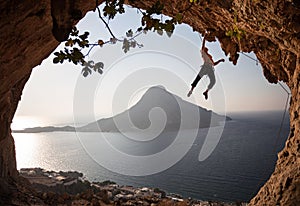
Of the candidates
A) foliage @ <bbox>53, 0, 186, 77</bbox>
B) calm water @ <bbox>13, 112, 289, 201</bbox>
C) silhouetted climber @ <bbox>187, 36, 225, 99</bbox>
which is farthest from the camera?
calm water @ <bbox>13, 112, 289, 201</bbox>

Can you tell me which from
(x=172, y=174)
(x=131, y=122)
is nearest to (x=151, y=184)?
(x=172, y=174)

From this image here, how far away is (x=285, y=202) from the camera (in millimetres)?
3334

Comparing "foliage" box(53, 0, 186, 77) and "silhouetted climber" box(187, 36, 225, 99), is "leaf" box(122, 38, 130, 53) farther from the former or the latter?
"silhouetted climber" box(187, 36, 225, 99)

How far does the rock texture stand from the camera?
3295 millimetres

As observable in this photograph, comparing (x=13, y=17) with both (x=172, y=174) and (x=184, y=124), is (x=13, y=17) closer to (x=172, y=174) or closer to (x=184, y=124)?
(x=172, y=174)

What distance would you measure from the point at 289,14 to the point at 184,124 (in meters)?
146

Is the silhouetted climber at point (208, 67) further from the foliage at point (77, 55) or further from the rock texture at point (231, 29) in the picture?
the foliage at point (77, 55)

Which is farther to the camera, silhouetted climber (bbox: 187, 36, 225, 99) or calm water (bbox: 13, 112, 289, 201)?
calm water (bbox: 13, 112, 289, 201)

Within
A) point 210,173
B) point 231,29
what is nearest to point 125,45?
point 231,29

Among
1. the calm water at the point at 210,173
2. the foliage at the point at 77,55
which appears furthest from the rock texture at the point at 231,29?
the calm water at the point at 210,173

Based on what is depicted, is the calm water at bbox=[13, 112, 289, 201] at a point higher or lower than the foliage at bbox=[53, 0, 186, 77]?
lower


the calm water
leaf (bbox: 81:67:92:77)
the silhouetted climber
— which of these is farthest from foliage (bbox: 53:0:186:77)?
the calm water

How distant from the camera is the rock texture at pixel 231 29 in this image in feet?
10.8

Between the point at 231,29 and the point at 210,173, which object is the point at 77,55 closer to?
the point at 231,29
